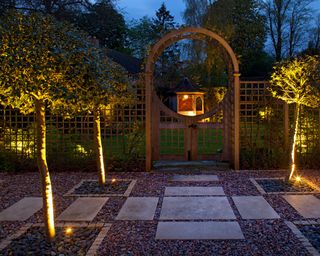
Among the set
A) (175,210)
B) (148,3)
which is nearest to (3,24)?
(175,210)

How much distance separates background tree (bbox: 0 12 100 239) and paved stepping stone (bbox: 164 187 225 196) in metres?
2.57

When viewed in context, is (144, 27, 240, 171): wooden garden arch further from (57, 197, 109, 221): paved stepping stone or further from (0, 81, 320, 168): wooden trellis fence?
(57, 197, 109, 221): paved stepping stone

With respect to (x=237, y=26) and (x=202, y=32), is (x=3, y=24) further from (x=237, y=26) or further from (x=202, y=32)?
(x=237, y=26)

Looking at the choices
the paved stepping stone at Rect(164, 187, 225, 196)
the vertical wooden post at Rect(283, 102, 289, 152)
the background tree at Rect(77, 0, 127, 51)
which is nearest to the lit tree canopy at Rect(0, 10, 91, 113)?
the paved stepping stone at Rect(164, 187, 225, 196)

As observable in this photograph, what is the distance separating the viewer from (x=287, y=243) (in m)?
3.64

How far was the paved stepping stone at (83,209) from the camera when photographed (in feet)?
15.1

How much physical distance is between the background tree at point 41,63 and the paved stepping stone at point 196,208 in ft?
5.31

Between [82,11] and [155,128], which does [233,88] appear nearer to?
[155,128]

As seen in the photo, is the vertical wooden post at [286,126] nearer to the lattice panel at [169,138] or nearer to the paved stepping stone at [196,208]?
the lattice panel at [169,138]

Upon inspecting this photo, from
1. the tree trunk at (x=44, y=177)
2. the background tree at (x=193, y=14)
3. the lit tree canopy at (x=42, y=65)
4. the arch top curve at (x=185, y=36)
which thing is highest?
the background tree at (x=193, y=14)

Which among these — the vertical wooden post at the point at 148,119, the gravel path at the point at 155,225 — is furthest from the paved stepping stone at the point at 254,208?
the vertical wooden post at the point at 148,119

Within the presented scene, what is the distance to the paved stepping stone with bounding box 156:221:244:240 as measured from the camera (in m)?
3.85

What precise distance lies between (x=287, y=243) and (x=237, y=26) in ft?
73.9

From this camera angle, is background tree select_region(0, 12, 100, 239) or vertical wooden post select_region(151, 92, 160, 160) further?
vertical wooden post select_region(151, 92, 160, 160)
